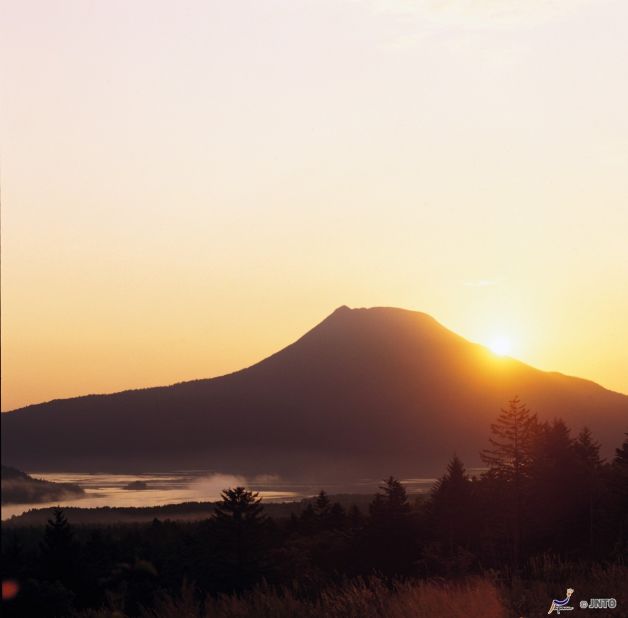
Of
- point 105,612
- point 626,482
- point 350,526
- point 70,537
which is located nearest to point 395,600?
point 105,612

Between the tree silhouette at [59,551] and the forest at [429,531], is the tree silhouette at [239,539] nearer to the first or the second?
the forest at [429,531]

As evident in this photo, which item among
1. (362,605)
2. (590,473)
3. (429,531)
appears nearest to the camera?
(362,605)

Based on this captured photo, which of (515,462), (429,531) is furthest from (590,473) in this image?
(429,531)

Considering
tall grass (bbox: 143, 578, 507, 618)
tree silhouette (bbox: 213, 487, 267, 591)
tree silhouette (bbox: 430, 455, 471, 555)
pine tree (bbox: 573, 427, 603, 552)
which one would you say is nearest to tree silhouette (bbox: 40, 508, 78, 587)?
tree silhouette (bbox: 213, 487, 267, 591)

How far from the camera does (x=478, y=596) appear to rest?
1250 centimetres

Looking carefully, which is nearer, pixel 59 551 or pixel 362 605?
pixel 362 605

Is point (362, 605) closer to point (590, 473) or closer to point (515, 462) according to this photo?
point (515, 462)

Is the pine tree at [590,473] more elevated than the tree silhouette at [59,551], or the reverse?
the pine tree at [590,473]

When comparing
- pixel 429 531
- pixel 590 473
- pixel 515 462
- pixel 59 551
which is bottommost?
pixel 59 551

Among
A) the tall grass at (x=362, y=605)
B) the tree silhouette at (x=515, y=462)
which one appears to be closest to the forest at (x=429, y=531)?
the tree silhouette at (x=515, y=462)

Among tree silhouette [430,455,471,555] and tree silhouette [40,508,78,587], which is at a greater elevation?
tree silhouette [430,455,471,555]

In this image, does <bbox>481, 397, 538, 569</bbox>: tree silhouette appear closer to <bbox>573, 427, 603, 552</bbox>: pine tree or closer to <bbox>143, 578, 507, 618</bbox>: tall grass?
<bbox>573, 427, 603, 552</bbox>: pine tree

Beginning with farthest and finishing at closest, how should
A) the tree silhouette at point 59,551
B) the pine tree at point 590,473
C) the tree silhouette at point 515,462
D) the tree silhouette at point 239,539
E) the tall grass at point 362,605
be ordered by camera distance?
1. the tree silhouette at point 59,551
2. the tree silhouette at point 239,539
3. the tree silhouette at point 515,462
4. the pine tree at point 590,473
5. the tall grass at point 362,605

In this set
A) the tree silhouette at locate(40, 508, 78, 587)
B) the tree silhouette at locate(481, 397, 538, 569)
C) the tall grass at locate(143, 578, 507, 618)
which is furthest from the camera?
the tree silhouette at locate(40, 508, 78, 587)
